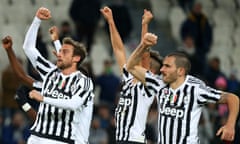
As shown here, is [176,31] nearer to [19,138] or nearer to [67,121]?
[19,138]

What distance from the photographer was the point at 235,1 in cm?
2364

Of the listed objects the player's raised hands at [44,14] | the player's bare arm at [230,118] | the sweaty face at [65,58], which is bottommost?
the player's bare arm at [230,118]

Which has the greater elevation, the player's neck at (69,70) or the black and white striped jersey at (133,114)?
the player's neck at (69,70)

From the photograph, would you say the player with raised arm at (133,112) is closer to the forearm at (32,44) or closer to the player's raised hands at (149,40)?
the player's raised hands at (149,40)

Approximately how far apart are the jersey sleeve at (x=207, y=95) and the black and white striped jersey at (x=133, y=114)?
32.5 inches

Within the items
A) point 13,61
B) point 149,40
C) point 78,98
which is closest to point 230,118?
point 149,40

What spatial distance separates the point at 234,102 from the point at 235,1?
10.6m

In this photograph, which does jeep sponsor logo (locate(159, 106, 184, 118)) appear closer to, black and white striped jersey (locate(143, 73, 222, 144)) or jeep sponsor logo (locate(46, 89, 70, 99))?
black and white striped jersey (locate(143, 73, 222, 144))

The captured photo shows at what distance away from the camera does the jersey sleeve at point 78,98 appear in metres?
13.5

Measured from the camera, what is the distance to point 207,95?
13367 mm

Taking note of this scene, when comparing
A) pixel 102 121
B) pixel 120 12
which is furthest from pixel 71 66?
pixel 120 12

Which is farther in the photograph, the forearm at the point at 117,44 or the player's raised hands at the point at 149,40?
the forearm at the point at 117,44

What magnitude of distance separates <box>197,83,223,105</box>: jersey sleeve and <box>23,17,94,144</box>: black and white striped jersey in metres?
1.28

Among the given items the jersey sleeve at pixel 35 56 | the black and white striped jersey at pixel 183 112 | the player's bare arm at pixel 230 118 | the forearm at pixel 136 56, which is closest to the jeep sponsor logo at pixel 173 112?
the black and white striped jersey at pixel 183 112
